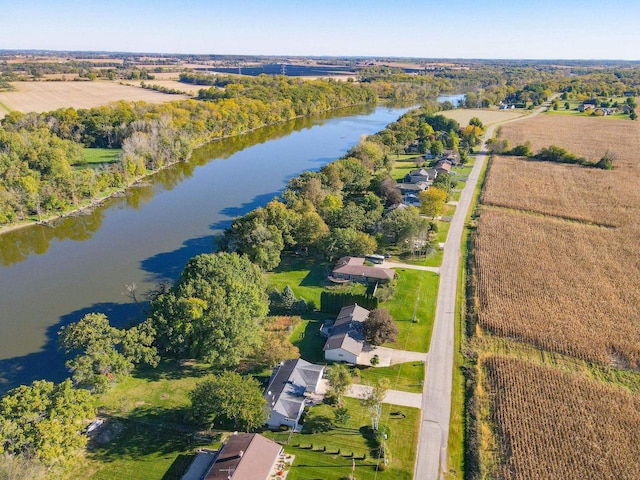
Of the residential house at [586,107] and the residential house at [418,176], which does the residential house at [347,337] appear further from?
the residential house at [586,107]

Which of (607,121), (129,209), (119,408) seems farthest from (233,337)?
(607,121)

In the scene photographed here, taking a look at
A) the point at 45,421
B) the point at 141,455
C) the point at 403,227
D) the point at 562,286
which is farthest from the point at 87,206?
the point at 562,286

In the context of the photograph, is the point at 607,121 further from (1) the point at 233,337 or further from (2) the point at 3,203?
(2) the point at 3,203

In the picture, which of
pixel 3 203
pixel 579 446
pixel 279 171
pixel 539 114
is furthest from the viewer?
pixel 539 114

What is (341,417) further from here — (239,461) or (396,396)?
(239,461)

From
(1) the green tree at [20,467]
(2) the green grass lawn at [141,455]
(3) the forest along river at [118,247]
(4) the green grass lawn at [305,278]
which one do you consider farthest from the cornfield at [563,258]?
(3) the forest along river at [118,247]

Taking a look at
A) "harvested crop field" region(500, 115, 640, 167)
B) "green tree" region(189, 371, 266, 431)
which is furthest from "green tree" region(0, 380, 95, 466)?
"harvested crop field" region(500, 115, 640, 167)
